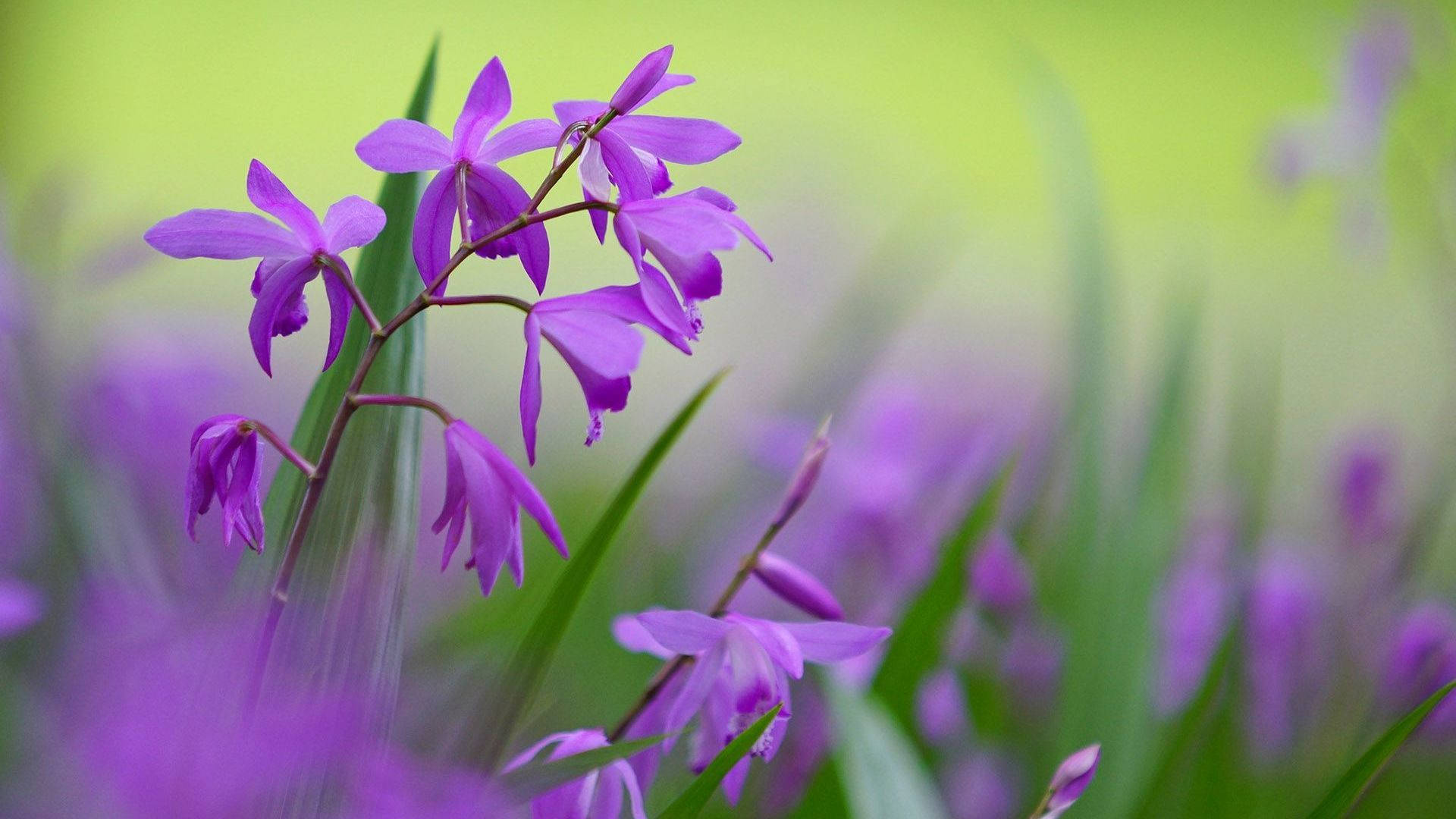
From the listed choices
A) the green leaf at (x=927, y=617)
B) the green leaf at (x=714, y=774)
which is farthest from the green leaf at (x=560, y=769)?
the green leaf at (x=927, y=617)

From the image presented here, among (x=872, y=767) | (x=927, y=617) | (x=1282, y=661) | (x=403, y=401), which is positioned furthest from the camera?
(x=1282, y=661)

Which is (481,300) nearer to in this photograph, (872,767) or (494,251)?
(494,251)

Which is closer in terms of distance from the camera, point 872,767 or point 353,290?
point 353,290

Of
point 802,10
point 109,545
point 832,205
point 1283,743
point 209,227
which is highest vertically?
point 802,10

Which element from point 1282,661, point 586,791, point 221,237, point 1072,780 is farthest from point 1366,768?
point 1282,661

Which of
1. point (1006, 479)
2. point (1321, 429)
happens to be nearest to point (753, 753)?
point (1006, 479)

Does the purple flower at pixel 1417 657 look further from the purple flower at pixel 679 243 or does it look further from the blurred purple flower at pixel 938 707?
the purple flower at pixel 679 243

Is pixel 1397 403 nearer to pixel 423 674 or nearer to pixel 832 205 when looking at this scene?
pixel 832 205
